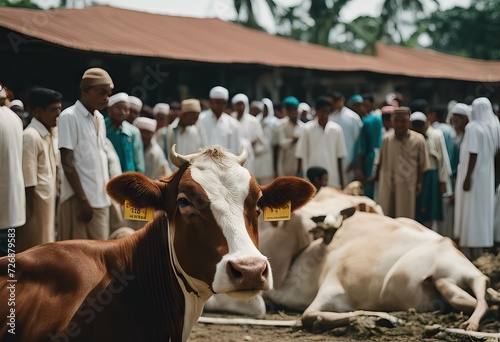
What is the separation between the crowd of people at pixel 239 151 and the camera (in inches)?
245

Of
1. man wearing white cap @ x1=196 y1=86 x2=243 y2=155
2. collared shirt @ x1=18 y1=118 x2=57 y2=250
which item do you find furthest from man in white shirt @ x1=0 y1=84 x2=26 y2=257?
man wearing white cap @ x1=196 y1=86 x2=243 y2=155

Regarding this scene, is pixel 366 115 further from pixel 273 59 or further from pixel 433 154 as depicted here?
pixel 273 59

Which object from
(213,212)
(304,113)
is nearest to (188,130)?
(213,212)

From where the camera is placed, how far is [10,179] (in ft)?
19.4

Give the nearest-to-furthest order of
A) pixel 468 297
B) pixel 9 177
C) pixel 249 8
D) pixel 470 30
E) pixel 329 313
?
pixel 9 177
pixel 468 297
pixel 329 313
pixel 249 8
pixel 470 30

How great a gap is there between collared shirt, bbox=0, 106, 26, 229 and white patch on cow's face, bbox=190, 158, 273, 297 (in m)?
2.30

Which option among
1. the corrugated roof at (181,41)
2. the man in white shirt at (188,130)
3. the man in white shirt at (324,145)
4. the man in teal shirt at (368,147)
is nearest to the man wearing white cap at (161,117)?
the corrugated roof at (181,41)

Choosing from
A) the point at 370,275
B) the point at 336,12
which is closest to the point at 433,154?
the point at 370,275

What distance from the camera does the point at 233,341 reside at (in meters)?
6.14

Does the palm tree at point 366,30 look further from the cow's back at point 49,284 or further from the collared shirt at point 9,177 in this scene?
the cow's back at point 49,284

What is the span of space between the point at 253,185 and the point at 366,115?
847 cm

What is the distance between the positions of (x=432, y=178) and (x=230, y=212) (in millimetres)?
6727

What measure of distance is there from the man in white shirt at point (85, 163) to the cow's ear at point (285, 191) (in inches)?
89.4

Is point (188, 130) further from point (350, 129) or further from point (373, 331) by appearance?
point (373, 331)
